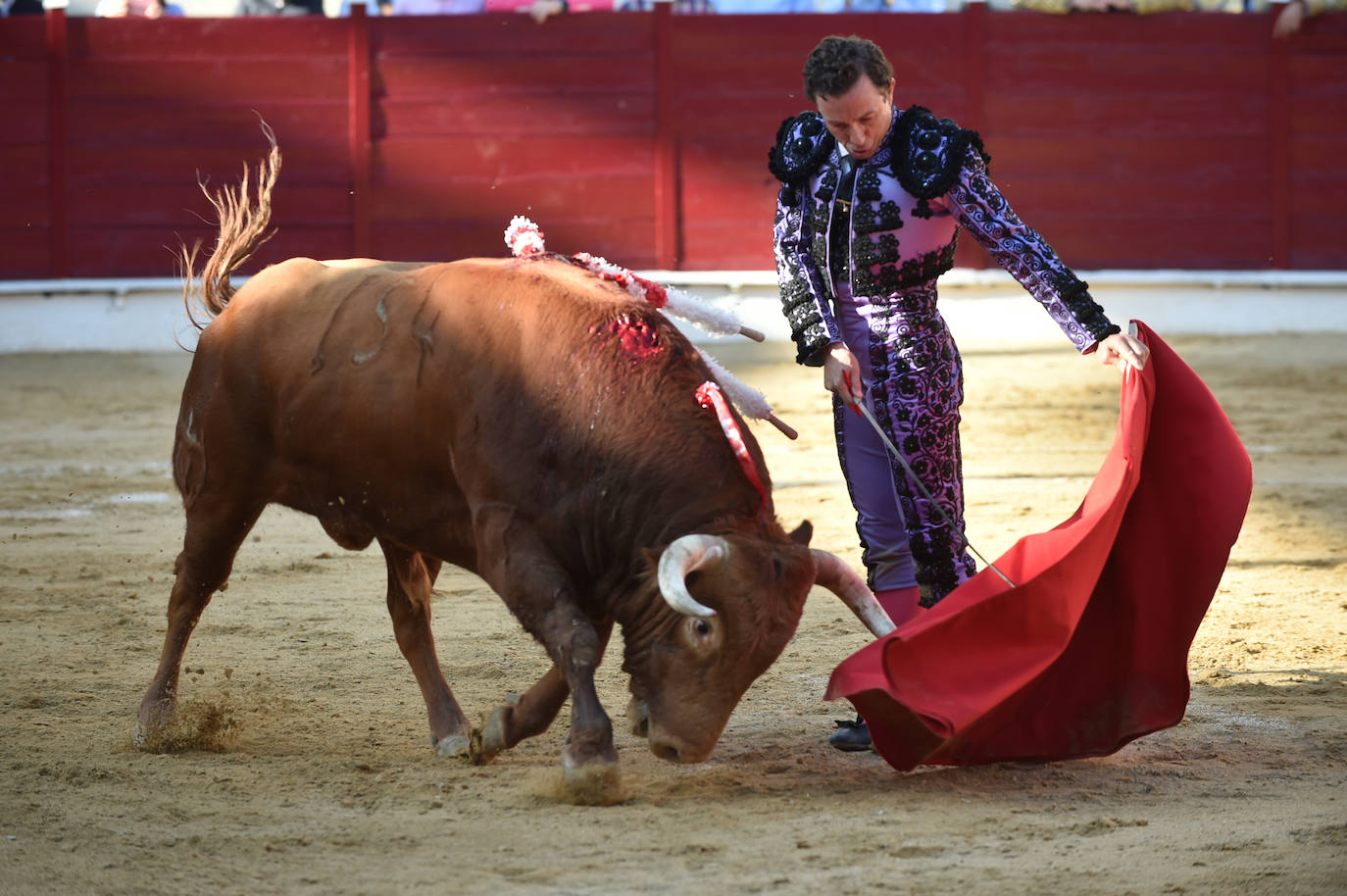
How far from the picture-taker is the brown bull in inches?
98.7

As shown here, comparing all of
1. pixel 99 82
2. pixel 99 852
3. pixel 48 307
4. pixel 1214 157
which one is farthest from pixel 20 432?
pixel 1214 157

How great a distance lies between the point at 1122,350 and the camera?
2736mm

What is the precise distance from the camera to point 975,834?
93.3 inches

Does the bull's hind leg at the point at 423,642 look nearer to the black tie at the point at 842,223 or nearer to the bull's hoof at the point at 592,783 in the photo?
the bull's hoof at the point at 592,783

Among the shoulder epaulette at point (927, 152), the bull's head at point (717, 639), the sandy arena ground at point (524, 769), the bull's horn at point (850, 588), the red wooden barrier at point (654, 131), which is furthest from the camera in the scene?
the red wooden barrier at point (654, 131)

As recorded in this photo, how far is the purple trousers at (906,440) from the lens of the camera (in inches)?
112

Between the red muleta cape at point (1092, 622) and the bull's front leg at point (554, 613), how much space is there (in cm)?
39

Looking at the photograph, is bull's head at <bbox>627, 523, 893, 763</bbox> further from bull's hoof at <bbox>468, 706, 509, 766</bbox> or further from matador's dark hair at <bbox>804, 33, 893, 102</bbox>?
matador's dark hair at <bbox>804, 33, 893, 102</bbox>

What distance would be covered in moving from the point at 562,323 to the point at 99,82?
7014 millimetres

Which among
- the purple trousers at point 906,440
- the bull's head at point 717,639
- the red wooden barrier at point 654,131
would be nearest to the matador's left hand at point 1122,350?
the purple trousers at point 906,440

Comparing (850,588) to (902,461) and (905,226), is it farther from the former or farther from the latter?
(905,226)

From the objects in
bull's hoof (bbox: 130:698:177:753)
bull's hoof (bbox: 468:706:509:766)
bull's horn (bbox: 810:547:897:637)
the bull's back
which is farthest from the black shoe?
bull's hoof (bbox: 130:698:177:753)

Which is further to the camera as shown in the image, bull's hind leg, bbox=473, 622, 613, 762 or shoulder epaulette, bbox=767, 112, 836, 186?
shoulder epaulette, bbox=767, 112, 836, 186

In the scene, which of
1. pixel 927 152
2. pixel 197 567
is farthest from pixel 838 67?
pixel 197 567
